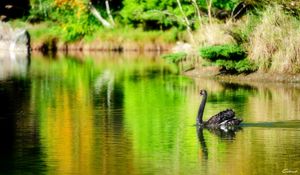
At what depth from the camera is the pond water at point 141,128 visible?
16.6m

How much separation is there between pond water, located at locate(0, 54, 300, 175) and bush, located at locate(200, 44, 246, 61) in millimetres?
1031

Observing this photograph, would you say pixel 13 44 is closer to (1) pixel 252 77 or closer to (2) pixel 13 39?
(2) pixel 13 39

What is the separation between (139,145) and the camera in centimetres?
1888

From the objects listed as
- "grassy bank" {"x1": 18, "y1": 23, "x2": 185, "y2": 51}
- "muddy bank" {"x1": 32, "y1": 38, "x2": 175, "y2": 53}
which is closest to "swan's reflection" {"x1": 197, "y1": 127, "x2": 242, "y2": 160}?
"muddy bank" {"x1": 32, "y1": 38, "x2": 175, "y2": 53}

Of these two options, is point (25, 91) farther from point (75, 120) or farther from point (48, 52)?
point (48, 52)

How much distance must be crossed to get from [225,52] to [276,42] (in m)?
1.89

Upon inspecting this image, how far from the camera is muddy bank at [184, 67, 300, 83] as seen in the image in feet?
109

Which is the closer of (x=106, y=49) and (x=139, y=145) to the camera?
(x=139, y=145)

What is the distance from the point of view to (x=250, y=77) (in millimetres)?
34594

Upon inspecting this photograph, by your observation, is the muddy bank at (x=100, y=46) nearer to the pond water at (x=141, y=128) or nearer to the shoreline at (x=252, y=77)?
the shoreline at (x=252, y=77)

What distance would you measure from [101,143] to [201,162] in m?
3.04

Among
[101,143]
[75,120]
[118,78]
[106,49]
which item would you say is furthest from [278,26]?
[106,49]

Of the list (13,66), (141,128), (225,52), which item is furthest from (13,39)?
(141,128)

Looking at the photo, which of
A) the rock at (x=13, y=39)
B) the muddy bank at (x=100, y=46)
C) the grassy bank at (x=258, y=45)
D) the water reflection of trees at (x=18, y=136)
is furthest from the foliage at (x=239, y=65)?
the rock at (x=13, y=39)
